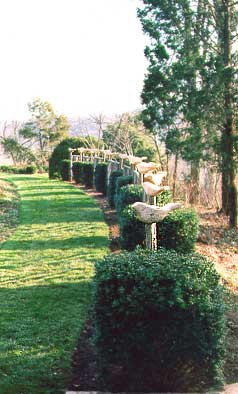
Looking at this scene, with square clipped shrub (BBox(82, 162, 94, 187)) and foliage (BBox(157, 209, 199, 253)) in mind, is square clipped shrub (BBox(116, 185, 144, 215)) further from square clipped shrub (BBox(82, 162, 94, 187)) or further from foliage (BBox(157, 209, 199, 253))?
square clipped shrub (BBox(82, 162, 94, 187))

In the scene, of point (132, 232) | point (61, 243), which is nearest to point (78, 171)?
point (61, 243)

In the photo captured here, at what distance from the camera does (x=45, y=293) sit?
6359 mm

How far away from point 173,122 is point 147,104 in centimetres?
94

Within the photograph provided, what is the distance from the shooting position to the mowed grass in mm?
4160

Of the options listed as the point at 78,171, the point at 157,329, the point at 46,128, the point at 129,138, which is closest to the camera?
the point at 157,329

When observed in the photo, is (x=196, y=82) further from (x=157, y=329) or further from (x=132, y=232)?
(x=157, y=329)

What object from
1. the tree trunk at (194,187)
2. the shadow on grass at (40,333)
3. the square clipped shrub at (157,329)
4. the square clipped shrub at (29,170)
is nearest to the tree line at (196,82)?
the tree trunk at (194,187)

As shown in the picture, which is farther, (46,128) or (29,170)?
(46,128)

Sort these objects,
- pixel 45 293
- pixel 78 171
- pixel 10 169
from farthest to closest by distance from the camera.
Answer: pixel 10 169 < pixel 78 171 < pixel 45 293

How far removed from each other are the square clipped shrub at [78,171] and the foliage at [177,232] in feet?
47.4

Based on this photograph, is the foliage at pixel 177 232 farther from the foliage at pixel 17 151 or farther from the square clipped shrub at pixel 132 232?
the foliage at pixel 17 151

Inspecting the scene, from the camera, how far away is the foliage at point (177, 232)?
7.44 metres

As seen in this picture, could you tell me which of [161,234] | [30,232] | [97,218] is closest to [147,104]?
[97,218]

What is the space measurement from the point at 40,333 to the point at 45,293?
1.42 metres
